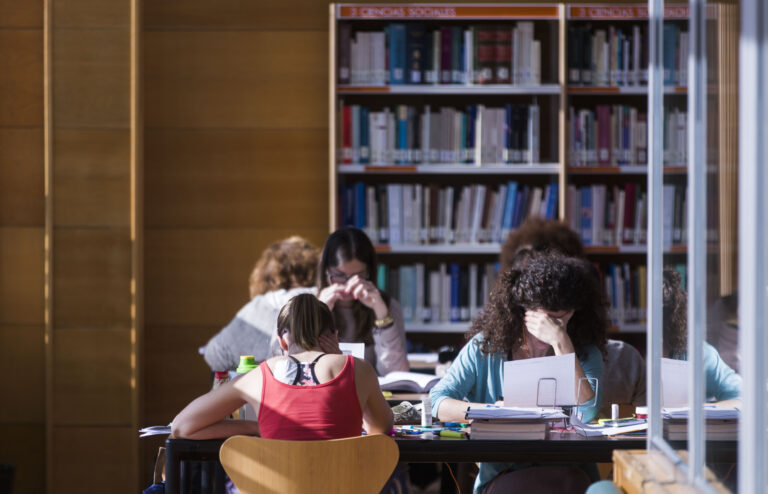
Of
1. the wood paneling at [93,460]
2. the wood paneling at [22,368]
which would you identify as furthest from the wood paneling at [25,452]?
the wood paneling at [93,460]

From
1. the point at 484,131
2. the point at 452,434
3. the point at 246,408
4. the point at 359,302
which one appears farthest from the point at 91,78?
the point at 452,434

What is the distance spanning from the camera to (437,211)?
15.4 feet

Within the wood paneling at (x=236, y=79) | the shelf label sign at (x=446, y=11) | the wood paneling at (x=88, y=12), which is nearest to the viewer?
the wood paneling at (x=88, y=12)

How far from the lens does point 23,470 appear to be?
4.71 metres

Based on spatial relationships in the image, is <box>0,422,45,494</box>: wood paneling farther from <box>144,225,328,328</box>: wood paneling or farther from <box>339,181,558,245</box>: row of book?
<box>339,181,558,245</box>: row of book

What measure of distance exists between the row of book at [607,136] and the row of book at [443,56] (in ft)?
1.08

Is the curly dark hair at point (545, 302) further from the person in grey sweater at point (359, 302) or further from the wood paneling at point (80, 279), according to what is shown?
the wood paneling at point (80, 279)

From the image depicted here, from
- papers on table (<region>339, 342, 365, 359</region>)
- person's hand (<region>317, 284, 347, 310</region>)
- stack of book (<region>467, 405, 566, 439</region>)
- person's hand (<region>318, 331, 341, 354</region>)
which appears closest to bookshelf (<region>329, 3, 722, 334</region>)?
person's hand (<region>317, 284, 347, 310</region>)

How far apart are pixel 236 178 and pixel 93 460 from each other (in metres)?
1.66

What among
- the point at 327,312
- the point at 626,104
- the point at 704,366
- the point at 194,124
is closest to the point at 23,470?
the point at 194,124

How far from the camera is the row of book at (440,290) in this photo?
15.4 feet

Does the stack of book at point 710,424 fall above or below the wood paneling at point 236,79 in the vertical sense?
below

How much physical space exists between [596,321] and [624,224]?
200 cm

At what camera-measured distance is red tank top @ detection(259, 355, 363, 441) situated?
2205 millimetres
